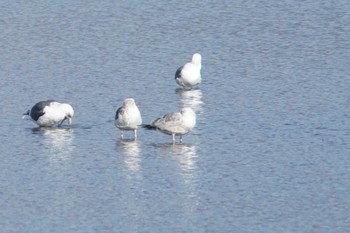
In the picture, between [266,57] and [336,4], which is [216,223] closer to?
[266,57]

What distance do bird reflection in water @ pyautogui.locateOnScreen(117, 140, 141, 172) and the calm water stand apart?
0.14 feet

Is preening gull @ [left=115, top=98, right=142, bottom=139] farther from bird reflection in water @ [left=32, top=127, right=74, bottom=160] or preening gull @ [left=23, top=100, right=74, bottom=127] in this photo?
preening gull @ [left=23, top=100, right=74, bottom=127]

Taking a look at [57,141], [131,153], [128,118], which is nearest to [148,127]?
[128,118]

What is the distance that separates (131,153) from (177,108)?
4.88 meters

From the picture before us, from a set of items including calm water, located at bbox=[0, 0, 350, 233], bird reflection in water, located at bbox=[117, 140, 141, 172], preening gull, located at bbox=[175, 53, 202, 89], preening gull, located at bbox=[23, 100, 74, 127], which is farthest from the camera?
preening gull, located at bbox=[175, 53, 202, 89]

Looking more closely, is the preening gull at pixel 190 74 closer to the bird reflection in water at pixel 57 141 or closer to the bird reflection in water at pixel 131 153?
the bird reflection in water at pixel 57 141

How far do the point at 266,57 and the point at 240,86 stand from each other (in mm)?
3882

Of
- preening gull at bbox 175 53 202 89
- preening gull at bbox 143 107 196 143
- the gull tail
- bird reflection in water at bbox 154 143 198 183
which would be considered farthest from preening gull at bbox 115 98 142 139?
preening gull at bbox 175 53 202 89

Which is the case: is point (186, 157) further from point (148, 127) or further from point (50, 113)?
point (50, 113)

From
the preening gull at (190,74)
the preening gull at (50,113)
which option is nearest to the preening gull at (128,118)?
the preening gull at (50,113)

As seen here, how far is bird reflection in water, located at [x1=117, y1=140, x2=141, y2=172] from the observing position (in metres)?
27.1

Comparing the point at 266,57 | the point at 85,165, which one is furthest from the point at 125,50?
the point at 85,165

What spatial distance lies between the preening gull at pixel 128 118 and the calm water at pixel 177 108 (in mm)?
349

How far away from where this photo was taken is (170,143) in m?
29.1
